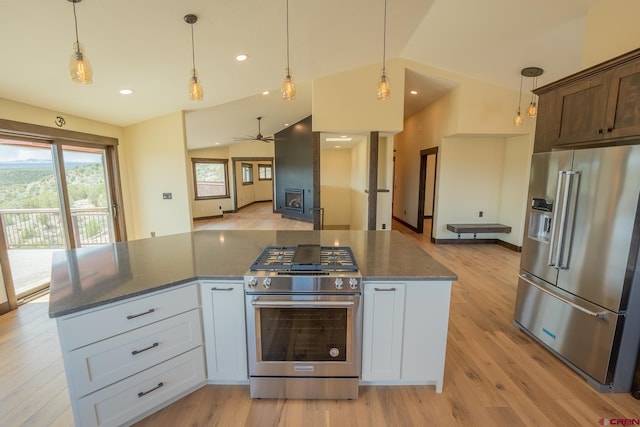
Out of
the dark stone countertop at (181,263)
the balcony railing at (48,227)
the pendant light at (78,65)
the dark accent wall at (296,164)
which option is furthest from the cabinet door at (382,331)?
the dark accent wall at (296,164)

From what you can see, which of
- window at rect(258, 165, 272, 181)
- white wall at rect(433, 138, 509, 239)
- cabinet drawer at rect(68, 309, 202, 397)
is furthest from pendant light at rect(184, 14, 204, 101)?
window at rect(258, 165, 272, 181)

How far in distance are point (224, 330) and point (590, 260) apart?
8.51 ft

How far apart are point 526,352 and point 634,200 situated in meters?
1.44

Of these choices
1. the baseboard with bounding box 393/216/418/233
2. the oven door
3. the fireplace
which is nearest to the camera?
the oven door

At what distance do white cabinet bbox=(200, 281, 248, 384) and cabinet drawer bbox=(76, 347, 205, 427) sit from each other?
0.32ft

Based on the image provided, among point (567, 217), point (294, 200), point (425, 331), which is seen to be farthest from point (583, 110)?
point (294, 200)

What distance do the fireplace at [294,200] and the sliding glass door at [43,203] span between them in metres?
5.24

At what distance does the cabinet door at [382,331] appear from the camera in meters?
1.75

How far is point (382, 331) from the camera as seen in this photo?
1805 mm

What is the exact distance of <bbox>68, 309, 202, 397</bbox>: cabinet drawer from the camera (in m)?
1.43

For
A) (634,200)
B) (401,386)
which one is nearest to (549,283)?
(634,200)

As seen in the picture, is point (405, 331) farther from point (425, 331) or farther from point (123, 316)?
point (123, 316)

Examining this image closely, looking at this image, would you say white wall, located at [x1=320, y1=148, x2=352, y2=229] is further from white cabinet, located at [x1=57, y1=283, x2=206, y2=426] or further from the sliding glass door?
white cabinet, located at [x1=57, y1=283, x2=206, y2=426]

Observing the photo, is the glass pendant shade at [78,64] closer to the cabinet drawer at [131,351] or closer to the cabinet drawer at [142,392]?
the cabinet drawer at [131,351]
